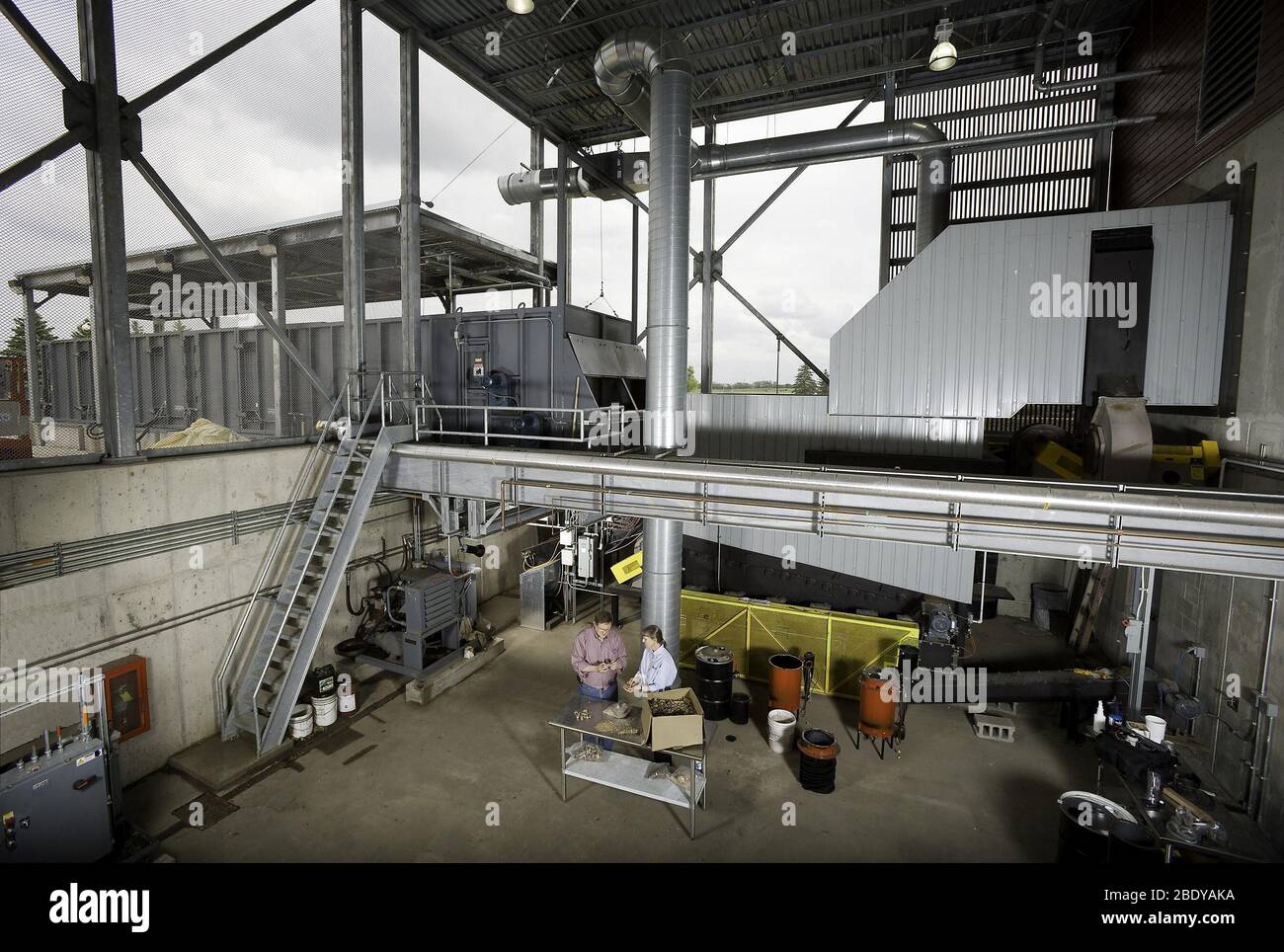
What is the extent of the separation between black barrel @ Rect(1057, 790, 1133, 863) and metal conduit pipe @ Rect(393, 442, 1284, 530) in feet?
10.4

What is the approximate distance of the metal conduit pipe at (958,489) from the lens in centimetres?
565

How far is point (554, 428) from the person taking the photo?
1280 centimetres

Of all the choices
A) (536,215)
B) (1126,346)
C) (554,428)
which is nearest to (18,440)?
(554,428)

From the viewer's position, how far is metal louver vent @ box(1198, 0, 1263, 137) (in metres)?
8.15

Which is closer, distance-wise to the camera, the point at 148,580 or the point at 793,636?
the point at 148,580

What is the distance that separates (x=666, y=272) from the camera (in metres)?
10.3

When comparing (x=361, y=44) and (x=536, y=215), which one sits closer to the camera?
(x=361, y=44)

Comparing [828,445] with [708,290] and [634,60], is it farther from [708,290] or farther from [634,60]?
[634,60]

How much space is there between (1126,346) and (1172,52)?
19.2 ft

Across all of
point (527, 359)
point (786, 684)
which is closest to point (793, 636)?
point (786, 684)

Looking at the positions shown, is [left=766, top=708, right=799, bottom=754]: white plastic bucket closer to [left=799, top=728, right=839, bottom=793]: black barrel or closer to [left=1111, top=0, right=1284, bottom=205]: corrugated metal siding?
[left=799, top=728, right=839, bottom=793]: black barrel

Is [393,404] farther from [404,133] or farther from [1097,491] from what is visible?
[1097,491]

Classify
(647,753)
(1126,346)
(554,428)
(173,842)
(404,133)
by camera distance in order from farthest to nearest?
(554,428)
(404,133)
(1126,346)
(647,753)
(173,842)

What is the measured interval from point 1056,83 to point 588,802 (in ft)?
52.8
